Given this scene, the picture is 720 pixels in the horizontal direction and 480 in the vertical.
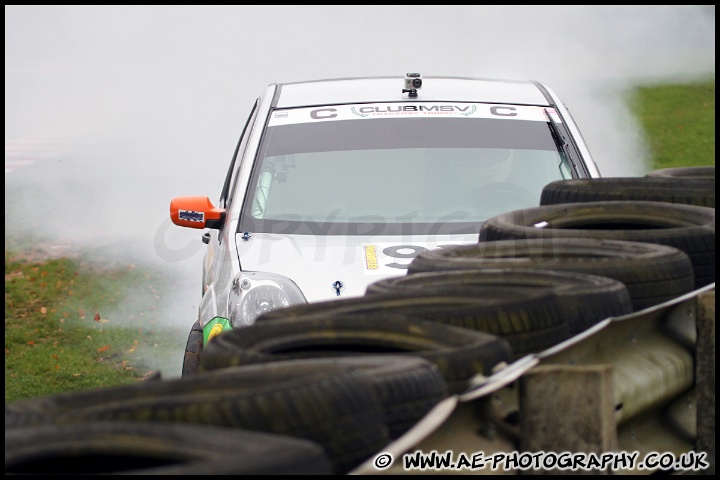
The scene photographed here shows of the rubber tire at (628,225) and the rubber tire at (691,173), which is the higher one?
the rubber tire at (691,173)

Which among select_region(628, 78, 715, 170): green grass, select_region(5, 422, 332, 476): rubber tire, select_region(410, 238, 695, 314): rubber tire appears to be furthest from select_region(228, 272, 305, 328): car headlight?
select_region(628, 78, 715, 170): green grass

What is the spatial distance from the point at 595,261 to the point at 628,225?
42.4 inches

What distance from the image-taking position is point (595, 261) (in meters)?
3.49

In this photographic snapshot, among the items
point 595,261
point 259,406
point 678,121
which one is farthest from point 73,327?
point 678,121

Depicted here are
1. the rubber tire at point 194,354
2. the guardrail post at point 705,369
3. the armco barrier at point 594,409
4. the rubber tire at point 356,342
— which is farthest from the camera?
the rubber tire at point 194,354

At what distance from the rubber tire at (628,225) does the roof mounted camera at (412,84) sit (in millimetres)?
1741

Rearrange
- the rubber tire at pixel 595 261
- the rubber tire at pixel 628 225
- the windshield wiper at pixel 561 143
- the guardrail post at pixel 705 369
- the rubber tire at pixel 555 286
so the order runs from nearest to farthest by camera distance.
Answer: the guardrail post at pixel 705 369 < the rubber tire at pixel 555 286 < the rubber tire at pixel 595 261 < the rubber tire at pixel 628 225 < the windshield wiper at pixel 561 143

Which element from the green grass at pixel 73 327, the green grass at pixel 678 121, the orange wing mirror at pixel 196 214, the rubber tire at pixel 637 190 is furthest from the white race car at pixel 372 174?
the green grass at pixel 678 121

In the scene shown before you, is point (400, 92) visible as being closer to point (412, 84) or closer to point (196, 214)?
point (412, 84)

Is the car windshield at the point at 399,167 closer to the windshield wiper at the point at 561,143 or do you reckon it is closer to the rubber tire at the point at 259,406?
the windshield wiper at the point at 561,143

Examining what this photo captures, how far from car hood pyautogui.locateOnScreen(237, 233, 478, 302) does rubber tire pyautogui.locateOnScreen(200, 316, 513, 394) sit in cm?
175

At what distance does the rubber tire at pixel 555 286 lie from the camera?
3.03 metres

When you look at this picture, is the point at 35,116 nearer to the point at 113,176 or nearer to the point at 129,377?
the point at 113,176

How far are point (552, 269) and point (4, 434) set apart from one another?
2027 millimetres
